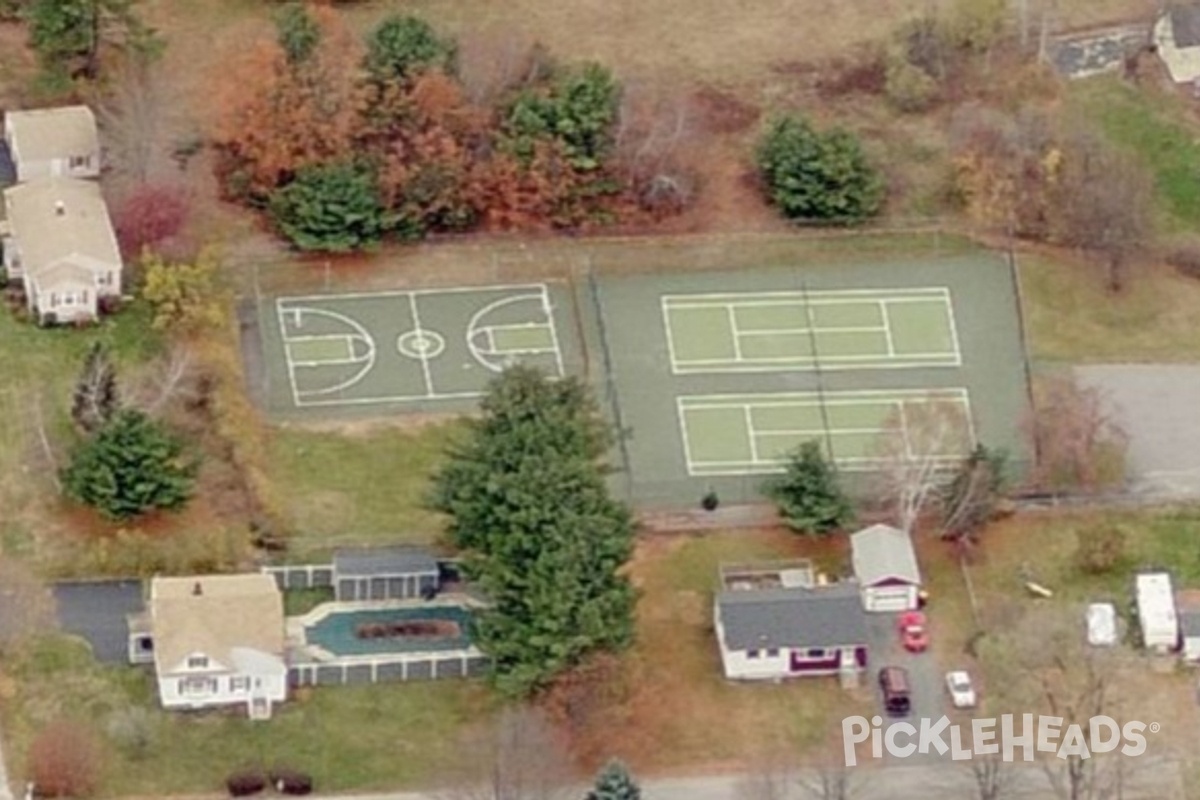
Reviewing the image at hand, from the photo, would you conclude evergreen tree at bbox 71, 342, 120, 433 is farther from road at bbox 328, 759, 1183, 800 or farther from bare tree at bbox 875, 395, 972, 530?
bare tree at bbox 875, 395, 972, 530

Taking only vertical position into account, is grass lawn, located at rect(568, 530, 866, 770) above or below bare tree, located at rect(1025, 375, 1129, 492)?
below

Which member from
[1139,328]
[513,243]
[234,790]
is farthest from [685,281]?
[234,790]

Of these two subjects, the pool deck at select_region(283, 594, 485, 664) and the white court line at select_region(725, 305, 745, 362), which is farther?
the white court line at select_region(725, 305, 745, 362)

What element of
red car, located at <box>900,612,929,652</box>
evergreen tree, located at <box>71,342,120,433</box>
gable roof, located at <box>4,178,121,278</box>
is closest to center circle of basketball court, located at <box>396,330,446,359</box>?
gable roof, located at <box>4,178,121,278</box>

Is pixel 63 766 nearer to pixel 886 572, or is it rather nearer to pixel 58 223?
pixel 58 223

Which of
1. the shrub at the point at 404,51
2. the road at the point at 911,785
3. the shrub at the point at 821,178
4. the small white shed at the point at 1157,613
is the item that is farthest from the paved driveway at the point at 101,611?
the small white shed at the point at 1157,613

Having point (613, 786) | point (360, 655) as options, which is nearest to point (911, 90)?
point (360, 655)

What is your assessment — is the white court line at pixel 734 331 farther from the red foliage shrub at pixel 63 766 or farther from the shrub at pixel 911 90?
the red foliage shrub at pixel 63 766
